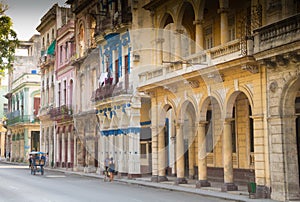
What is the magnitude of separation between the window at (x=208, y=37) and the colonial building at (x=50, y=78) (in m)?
20.3

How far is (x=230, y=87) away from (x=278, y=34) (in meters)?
4.01

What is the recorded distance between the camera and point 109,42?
32.8m

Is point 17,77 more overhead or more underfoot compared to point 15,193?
more overhead

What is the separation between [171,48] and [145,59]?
2684 millimetres

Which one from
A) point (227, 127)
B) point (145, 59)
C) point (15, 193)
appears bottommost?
point (15, 193)

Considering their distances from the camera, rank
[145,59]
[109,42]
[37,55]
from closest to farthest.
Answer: [145,59] → [109,42] → [37,55]

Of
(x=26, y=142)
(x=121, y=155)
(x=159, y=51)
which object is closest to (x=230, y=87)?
(x=159, y=51)

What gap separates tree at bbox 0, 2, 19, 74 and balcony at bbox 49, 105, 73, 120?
→ 67.6ft

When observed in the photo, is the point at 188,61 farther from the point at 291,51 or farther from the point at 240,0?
the point at 291,51

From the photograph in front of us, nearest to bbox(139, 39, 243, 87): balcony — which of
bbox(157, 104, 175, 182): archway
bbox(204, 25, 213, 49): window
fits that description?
bbox(157, 104, 175, 182): archway

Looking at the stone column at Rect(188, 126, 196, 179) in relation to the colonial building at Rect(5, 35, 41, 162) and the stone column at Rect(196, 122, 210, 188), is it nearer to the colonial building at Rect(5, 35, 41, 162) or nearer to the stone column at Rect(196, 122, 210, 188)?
the stone column at Rect(196, 122, 210, 188)

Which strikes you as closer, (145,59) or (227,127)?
(227,127)

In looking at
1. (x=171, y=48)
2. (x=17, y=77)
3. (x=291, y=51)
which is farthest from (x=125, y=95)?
(x=17, y=77)

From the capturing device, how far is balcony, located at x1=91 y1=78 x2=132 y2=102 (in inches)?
1176
